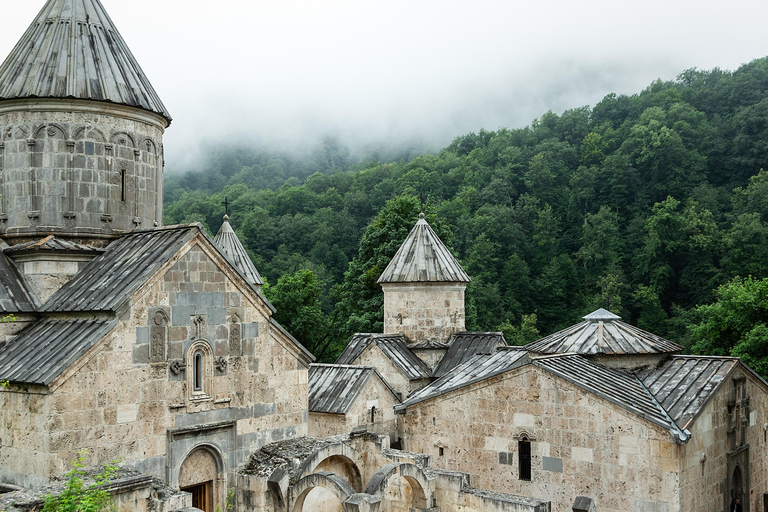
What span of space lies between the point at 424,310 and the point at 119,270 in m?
11.7

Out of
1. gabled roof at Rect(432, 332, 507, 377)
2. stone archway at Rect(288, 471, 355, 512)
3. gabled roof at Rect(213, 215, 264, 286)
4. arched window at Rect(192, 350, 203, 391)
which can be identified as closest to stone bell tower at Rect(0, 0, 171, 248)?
arched window at Rect(192, 350, 203, 391)

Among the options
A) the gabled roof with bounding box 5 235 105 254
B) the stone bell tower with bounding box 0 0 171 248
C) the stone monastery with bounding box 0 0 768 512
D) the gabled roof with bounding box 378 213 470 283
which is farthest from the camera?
the gabled roof with bounding box 378 213 470 283

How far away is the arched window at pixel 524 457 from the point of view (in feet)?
50.3

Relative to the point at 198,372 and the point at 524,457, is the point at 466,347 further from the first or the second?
the point at 198,372

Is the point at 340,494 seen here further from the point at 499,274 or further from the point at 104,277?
the point at 499,274

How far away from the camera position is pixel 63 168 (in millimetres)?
Result: 12180

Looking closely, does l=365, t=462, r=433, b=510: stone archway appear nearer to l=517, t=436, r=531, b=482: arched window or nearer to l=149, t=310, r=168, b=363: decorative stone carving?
l=517, t=436, r=531, b=482: arched window

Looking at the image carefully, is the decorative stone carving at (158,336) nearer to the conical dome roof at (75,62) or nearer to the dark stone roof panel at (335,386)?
the conical dome roof at (75,62)

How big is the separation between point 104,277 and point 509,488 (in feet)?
32.9

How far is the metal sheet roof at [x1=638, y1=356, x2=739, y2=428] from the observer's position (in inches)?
553

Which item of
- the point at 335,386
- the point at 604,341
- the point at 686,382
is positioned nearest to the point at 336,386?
the point at 335,386

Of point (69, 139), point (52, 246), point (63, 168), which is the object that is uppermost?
point (69, 139)

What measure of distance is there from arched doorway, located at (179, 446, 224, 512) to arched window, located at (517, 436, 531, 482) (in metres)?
7.10

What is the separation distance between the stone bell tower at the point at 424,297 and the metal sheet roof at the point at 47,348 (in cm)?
1189
